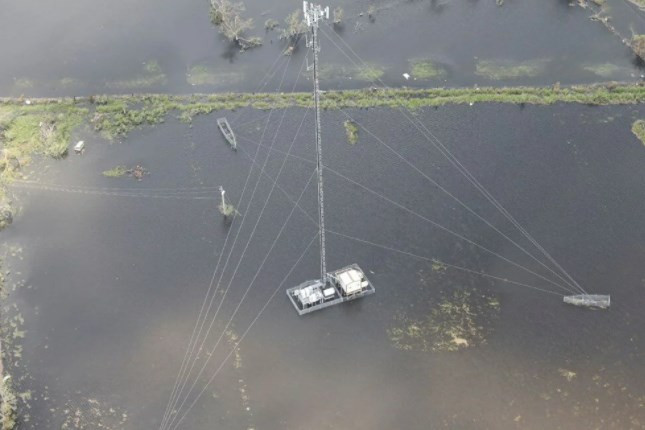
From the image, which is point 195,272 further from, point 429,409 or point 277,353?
point 429,409

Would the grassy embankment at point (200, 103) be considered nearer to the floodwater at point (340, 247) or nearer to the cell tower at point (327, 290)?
the floodwater at point (340, 247)

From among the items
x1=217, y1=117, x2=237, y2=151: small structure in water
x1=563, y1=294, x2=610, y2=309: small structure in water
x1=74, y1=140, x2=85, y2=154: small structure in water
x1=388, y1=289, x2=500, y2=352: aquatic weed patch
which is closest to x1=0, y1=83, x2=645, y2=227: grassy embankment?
x1=74, y1=140, x2=85, y2=154: small structure in water

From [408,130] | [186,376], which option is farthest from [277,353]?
[408,130]

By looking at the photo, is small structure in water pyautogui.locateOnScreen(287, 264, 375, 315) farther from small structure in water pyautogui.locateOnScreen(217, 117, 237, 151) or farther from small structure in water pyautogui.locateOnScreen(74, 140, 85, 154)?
small structure in water pyautogui.locateOnScreen(74, 140, 85, 154)

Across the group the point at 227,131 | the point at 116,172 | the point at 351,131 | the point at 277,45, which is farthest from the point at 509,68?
the point at 116,172

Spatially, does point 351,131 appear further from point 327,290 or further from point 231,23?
point 231,23

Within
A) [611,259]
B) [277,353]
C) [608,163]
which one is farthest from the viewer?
[608,163]
